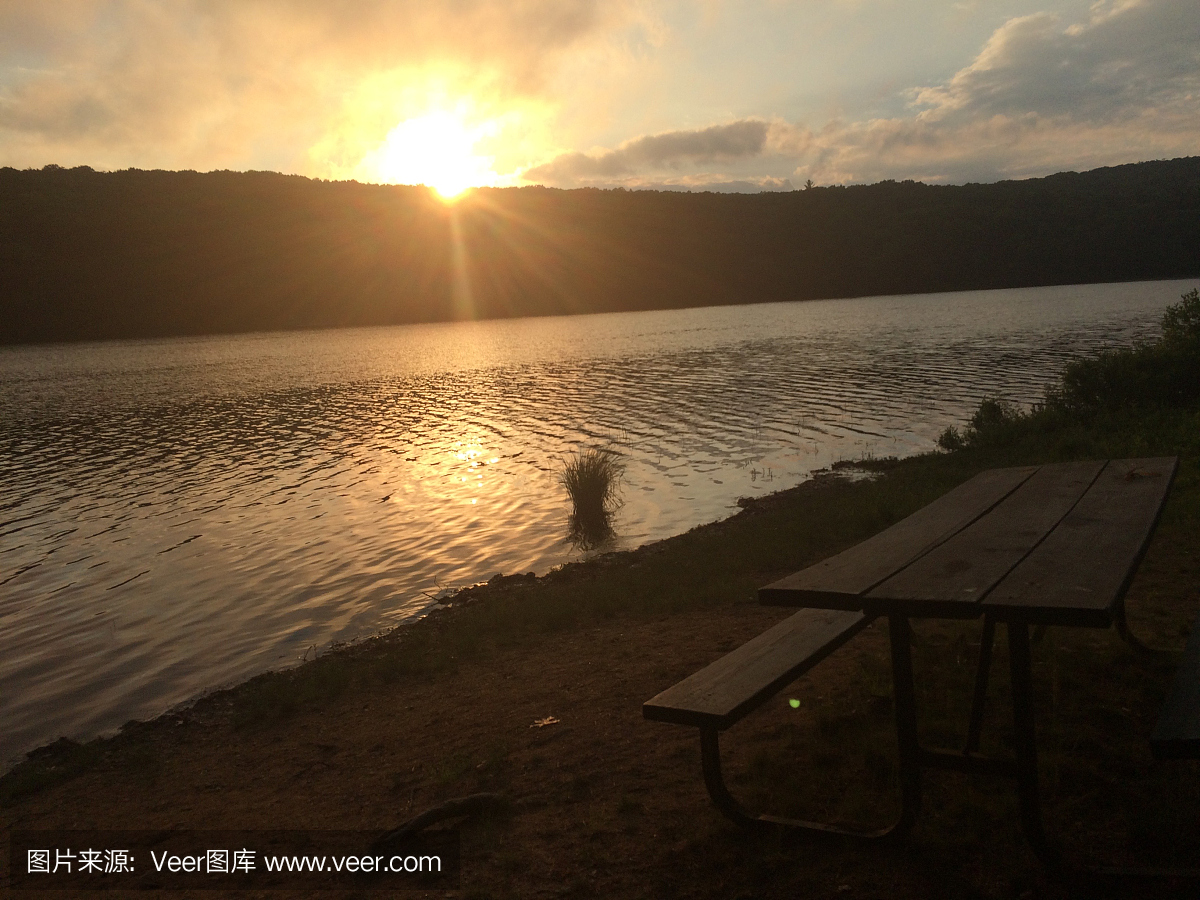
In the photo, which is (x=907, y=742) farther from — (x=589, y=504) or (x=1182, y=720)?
(x=589, y=504)

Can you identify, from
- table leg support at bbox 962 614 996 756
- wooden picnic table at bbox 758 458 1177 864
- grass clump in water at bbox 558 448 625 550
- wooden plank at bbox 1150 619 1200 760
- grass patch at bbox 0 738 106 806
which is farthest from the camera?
grass clump in water at bbox 558 448 625 550

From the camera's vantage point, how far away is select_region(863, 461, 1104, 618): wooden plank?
262 centimetres

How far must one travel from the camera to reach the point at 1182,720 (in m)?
2.56

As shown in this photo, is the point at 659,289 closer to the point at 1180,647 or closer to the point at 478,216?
the point at 478,216

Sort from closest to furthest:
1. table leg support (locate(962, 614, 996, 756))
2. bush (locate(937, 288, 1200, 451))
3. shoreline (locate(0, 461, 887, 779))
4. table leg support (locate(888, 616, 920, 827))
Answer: table leg support (locate(888, 616, 920, 827)) → table leg support (locate(962, 614, 996, 756)) → shoreline (locate(0, 461, 887, 779)) → bush (locate(937, 288, 1200, 451))

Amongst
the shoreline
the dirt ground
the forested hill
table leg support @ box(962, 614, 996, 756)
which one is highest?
the forested hill

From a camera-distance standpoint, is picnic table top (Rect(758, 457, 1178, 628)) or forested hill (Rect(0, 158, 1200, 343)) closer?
picnic table top (Rect(758, 457, 1178, 628))

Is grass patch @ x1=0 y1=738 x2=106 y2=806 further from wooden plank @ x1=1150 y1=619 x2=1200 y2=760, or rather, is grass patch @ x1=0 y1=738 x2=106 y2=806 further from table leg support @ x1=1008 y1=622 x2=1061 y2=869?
wooden plank @ x1=1150 y1=619 x2=1200 y2=760

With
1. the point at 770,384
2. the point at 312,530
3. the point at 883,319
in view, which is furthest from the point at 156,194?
the point at 312,530

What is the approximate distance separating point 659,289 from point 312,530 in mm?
117807

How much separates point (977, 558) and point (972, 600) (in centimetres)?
56

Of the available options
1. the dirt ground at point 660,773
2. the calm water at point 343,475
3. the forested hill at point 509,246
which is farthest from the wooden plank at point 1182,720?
the forested hill at point 509,246

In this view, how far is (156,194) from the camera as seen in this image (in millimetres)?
113062

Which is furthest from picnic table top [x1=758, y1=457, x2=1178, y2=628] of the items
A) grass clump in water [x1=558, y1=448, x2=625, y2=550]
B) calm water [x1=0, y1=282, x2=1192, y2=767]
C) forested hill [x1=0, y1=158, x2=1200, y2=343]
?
forested hill [x1=0, y1=158, x2=1200, y2=343]
